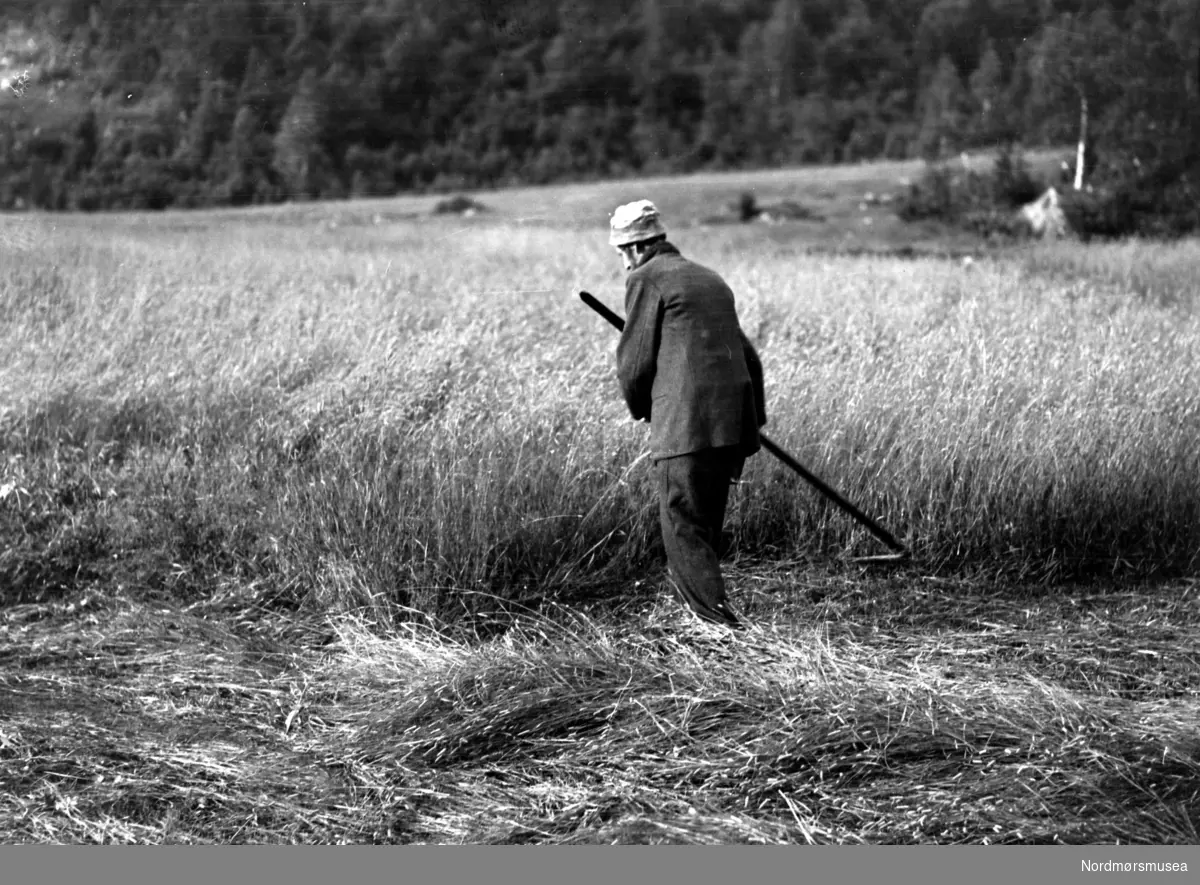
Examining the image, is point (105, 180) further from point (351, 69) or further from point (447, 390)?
point (447, 390)

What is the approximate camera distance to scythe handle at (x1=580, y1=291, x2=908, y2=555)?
15.2ft

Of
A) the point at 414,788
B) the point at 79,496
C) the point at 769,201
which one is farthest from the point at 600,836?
the point at 769,201

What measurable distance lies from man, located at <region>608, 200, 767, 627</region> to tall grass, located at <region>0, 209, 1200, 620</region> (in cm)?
99

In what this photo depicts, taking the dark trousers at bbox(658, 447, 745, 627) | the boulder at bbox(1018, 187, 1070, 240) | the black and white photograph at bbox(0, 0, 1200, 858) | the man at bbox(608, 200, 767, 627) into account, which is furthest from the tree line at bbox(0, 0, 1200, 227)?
the dark trousers at bbox(658, 447, 745, 627)

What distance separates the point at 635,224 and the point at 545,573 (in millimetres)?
1770

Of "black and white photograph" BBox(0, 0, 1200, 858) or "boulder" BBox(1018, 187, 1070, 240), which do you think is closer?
"black and white photograph" BBox(0, 0, 1200, 858)

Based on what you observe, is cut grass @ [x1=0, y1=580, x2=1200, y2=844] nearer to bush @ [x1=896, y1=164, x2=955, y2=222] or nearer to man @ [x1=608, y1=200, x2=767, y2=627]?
man @ [x1=608, y1=200, x2=767, y2=627]

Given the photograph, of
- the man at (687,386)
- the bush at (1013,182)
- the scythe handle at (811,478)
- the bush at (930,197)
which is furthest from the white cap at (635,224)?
the bush at (930,197)

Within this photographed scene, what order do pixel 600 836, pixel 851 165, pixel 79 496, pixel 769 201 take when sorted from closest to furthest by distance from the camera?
pixel 600 836 → pixel 79 496 → pixel 851 165 → pixel 769 201

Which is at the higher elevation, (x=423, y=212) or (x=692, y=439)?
(x=423, y=212)

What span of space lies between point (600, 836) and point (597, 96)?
7.80m

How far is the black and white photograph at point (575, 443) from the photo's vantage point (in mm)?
3941

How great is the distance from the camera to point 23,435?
21.8ft

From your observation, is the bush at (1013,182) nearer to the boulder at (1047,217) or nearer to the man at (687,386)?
the boulder at (1047,217)
